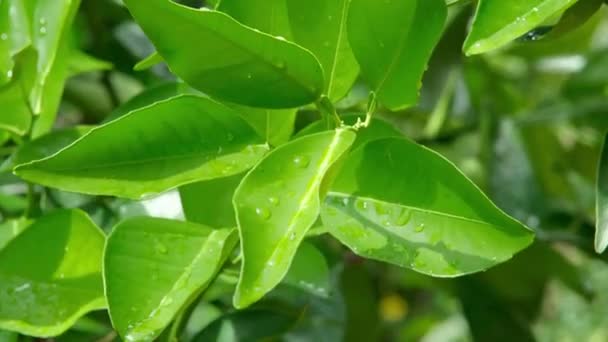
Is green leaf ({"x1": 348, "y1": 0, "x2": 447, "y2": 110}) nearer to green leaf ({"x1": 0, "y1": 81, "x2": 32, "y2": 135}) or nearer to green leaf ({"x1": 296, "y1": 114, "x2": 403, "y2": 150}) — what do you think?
green leaf ({"x1": 296, "y1": 114, "x2": 403, "y2": 150})

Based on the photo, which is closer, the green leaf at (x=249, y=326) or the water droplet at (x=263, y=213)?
the water droplet at (x=263, y=213)

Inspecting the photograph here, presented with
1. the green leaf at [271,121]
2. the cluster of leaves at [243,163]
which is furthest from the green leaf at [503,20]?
the green leaf at [271,121]

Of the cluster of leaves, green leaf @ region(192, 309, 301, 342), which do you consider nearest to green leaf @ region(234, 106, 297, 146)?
the cluster of leaves

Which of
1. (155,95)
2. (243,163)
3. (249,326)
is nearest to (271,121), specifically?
(243,163)

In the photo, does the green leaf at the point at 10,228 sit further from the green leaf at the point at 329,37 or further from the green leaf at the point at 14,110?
the green leaf at the point at 329,37

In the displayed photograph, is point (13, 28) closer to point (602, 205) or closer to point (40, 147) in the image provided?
point (40, 147)

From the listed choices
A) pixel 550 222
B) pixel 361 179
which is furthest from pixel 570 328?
pixel 361 179
